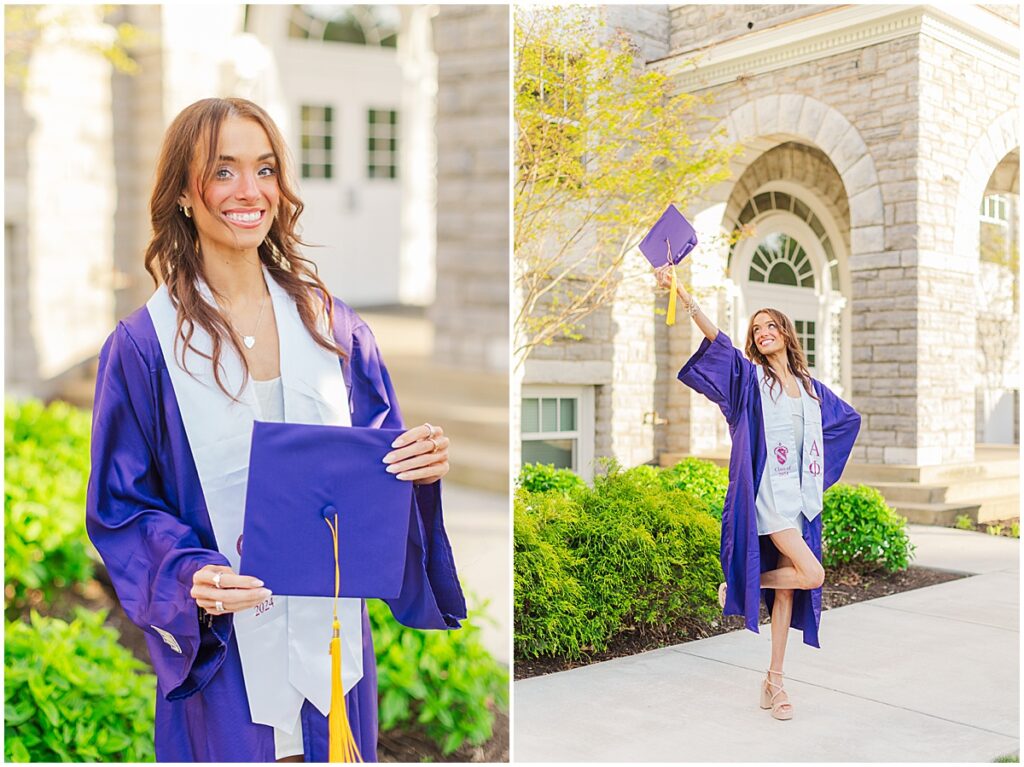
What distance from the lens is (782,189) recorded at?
3816 millimetres

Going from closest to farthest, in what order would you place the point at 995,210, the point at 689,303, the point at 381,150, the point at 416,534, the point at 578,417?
the point at 416,534 → the point at 689,303 → the point at 578,417 → the point at 995,210 → the point at 381,150

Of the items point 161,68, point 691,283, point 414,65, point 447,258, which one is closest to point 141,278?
point 161,68

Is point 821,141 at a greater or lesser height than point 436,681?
greater

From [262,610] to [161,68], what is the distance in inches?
248

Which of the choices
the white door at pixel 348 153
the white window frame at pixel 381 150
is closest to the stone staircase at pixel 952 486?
the white door at pixel 348 153

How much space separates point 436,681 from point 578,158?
181 centimetres

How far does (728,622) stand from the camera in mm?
3232

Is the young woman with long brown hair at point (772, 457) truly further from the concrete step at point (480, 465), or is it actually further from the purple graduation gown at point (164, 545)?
the concrete step at point (480, 465)

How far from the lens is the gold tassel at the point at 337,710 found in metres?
1.67

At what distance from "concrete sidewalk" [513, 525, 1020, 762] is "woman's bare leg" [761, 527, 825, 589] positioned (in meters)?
0.39

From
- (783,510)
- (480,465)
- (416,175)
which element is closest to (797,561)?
(783,510)

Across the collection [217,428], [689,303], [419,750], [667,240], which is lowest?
[419,750]

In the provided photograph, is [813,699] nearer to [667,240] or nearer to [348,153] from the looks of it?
[667,240]

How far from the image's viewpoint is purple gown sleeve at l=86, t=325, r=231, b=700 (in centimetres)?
155
